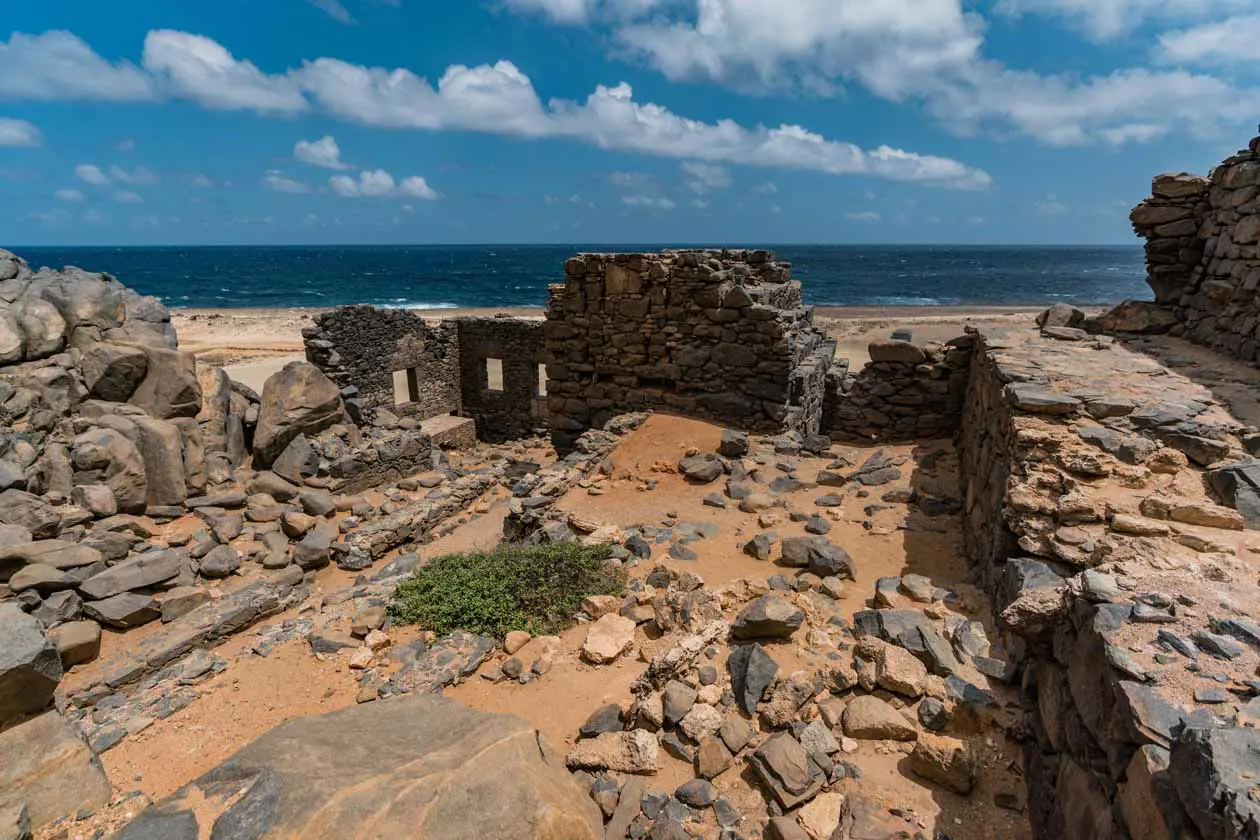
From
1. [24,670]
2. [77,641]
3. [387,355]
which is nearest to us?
[24,670]

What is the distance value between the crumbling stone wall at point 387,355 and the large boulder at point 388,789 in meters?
16.9

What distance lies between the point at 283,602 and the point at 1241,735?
923 cm

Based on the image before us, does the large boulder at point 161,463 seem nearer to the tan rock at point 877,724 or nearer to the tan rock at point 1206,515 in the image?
the tan rock at point 877,724

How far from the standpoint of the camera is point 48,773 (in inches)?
150

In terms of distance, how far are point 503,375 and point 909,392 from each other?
14476mm

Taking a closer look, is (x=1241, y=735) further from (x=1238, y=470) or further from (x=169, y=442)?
(x=169, y=442)

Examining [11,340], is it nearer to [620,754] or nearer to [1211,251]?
[620,754]

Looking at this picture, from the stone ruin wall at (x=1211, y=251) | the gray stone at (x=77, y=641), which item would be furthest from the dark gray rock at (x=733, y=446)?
the gray stone at (x=77, y=641)

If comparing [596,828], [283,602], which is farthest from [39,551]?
[596,828]

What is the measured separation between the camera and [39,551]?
25.2ft

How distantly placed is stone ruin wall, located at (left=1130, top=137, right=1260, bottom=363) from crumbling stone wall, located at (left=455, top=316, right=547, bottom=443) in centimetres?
1609

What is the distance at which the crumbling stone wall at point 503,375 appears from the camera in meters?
22.0

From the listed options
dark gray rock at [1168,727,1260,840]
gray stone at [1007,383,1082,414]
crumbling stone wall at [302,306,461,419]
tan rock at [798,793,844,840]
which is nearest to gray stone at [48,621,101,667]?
tan rock at [798,793,844,840]

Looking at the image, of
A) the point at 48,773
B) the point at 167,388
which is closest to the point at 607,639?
the point at 48,773
